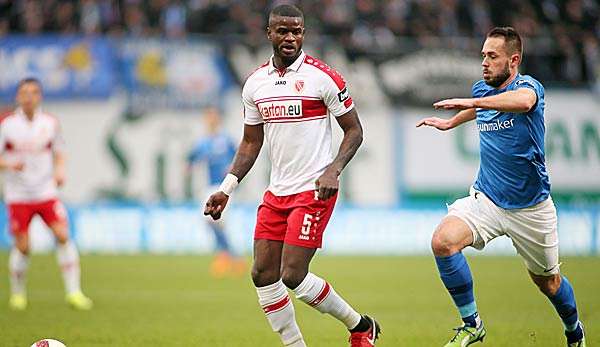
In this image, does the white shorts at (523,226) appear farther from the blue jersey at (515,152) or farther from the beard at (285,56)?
the beard at (285,56)

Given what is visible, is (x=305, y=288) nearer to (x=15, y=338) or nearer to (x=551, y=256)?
(x=551, y=256)

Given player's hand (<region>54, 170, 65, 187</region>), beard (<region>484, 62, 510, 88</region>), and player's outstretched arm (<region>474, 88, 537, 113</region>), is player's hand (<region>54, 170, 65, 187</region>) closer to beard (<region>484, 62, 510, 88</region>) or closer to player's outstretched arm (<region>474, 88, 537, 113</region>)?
beard (<region>484, 62, 510, 88</region>)

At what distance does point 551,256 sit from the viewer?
8.28 meters

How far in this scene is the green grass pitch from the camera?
979 centimetres

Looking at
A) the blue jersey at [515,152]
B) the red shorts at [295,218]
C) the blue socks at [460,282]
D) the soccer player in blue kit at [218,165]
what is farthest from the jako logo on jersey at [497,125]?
the soccer player in blue kit at [218,165]

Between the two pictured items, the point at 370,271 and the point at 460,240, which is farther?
the point at 370,271

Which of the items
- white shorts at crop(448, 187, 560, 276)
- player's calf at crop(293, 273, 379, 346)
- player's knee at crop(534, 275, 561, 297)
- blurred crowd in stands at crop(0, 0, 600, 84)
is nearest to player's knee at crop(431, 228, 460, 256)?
white shorts at crop(448, 187, 560, 276)

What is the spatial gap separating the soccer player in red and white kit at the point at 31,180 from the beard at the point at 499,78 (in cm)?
659

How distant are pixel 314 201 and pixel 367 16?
18.3m

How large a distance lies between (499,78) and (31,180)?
702cm

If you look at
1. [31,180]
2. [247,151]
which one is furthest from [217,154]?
[247,151]

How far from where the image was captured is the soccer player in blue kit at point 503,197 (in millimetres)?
8039

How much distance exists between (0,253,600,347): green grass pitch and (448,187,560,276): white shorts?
4.11ft

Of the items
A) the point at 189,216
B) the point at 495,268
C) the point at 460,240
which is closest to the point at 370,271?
the point at 495,268
